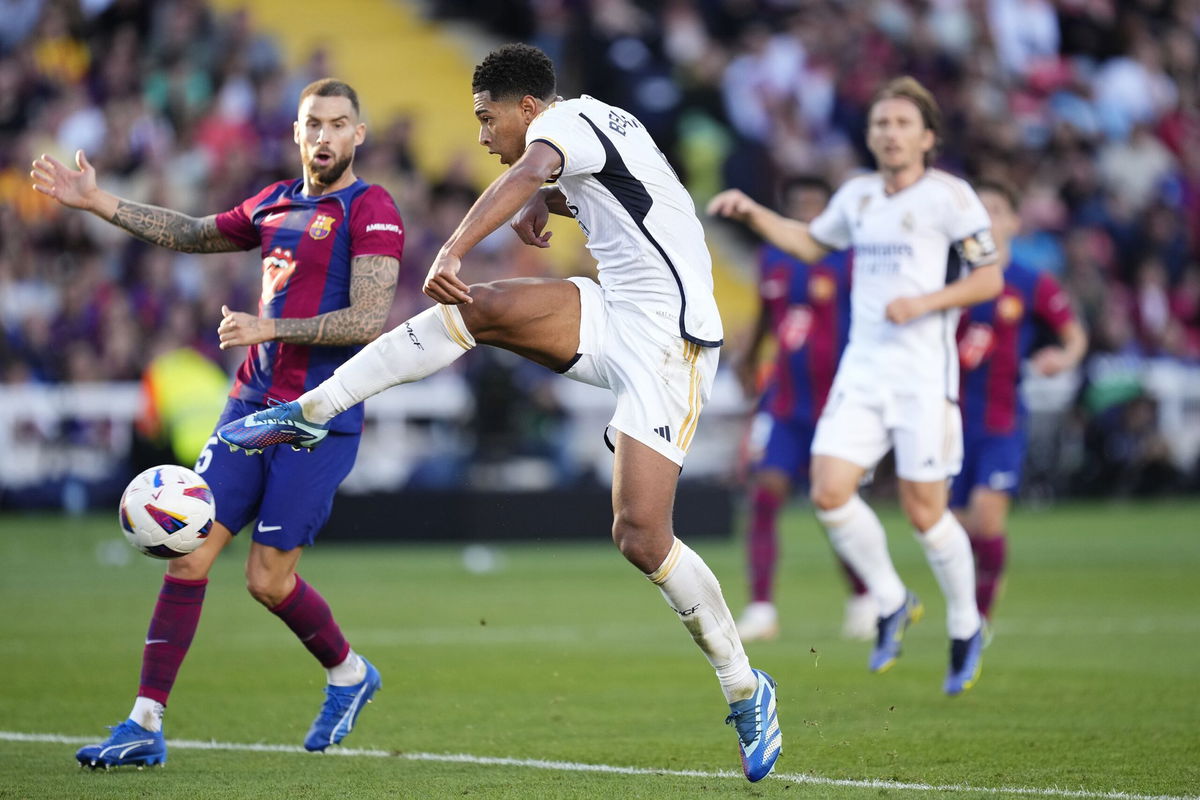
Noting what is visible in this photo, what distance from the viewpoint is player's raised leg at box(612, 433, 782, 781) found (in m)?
6.17

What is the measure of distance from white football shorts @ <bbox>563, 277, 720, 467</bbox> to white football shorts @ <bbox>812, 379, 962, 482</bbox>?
2407mm

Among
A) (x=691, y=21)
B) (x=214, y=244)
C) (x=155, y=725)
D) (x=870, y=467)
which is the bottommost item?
(x=155, y=725)

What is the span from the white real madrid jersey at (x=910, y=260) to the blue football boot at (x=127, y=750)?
12.5 ft

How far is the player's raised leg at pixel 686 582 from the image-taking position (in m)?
6.17

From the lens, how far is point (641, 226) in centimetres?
629

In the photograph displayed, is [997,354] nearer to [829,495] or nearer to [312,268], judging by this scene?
[829,495]

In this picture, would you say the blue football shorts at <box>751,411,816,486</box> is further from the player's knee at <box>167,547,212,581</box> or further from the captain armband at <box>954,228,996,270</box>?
the player's knee at <box>167,547,212,581</box>

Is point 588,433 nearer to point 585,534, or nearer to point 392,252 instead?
point 585,534

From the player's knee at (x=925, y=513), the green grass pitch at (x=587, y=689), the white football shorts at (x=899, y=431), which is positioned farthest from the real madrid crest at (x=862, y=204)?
the green grass pitch at (x=587, y=689)

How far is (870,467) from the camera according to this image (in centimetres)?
885

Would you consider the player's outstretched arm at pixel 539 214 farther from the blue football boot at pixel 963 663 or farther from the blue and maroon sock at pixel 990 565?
the blue and maroon sock at pixel 990 565

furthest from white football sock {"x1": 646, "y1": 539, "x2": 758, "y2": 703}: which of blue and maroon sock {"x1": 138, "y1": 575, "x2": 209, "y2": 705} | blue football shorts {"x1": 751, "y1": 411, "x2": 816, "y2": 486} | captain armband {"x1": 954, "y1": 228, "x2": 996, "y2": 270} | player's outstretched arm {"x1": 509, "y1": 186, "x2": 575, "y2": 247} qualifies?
blue football shorts {"x1": 751, "y1": 411, "x2": 816, "y2": 486}

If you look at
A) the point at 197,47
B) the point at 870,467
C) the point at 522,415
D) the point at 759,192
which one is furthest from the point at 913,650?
the point at 197,47

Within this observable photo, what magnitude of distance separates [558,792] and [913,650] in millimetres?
4883
